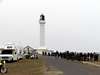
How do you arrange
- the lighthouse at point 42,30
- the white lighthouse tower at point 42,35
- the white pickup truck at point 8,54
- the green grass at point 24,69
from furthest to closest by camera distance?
the lighthouse at point 42,30, the white lighthouse tower at point 42,35, the white pickup truck at point 8,54, the green grass at point 24,69

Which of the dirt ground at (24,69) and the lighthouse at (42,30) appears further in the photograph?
the lighthouse at (42,30)

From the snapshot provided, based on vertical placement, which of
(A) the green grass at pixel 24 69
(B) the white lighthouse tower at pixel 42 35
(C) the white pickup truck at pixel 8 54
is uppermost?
(B) the white lighthouse tower at pixel 42 35

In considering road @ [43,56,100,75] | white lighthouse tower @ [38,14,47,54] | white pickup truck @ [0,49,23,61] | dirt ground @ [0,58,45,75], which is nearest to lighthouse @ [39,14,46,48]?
white lighthouse tower @ [38,14,47,54]

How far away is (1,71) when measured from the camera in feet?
102

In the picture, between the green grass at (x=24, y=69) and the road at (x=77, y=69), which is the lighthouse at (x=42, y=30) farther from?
the green grass at (x=24, y=69)

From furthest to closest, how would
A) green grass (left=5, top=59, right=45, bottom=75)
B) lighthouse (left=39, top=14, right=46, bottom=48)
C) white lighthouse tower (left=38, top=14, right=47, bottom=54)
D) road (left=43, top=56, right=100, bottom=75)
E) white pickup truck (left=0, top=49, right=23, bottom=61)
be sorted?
lighthouse (left=39, top=14, right=46, bottom=48) → white lighthouse tower (left=38, top=14, right=47, bottom=54) → white pickup truck (left=0, top=49, right=23, bottom=61) → green grass (left=5, top=59, right=45, bottom=75) → road (left=43, top=56, right=100, bottom=75)

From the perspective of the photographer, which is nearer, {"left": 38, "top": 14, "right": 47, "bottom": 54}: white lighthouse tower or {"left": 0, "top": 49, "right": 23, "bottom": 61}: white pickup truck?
{"left": 0, "top": 49, "right": 23, "bottom": 61}: white pickup truck

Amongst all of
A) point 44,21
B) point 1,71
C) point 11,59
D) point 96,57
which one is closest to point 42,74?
point 1,71

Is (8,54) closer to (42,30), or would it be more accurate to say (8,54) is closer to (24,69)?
(24,69)

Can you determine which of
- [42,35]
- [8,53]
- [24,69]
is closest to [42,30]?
[42,35]

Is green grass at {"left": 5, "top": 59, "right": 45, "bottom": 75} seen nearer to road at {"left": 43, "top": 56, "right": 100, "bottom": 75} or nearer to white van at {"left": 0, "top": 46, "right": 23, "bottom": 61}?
road at {"left": 43, "top": 56, "right": 100, "bottom": 75}

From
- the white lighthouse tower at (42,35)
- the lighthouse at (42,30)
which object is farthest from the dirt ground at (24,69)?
the lighthouse at (42,30)

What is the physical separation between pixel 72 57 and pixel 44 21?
9041 centimetres

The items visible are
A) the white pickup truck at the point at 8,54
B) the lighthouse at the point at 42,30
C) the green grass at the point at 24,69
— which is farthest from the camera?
the lighthouse at the point at 42,30
